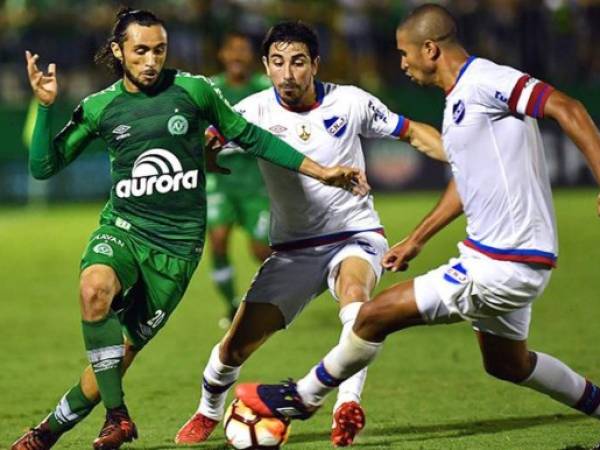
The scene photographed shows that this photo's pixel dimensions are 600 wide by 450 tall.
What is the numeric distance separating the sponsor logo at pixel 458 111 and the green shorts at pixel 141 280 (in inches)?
75.5

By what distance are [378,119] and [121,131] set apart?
1.58 metres

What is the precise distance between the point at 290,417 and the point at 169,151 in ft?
5.52

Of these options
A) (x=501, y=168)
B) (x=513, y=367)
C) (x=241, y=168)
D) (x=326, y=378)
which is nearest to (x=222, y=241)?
(x=241, y=168)

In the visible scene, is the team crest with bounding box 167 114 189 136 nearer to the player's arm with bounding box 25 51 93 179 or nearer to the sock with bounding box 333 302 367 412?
the player's arm with bounding box 25 51 93 179

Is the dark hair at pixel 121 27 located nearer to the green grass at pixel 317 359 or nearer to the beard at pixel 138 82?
the beard at pixel 138 82

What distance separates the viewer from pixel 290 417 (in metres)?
6.97

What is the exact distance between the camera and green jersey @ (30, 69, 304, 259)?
7676 mm

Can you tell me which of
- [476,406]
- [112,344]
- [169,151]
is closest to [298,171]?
[169,151]

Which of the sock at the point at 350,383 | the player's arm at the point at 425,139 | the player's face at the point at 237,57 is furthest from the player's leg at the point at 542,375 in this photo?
the player's face at the point at 237,57

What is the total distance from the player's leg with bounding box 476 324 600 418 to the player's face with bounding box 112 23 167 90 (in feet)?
7.45

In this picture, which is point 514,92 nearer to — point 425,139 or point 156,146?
point 425,139

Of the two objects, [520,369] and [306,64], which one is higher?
[306,64]

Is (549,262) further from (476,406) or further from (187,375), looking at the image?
(187,375)

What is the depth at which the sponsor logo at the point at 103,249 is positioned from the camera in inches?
294
